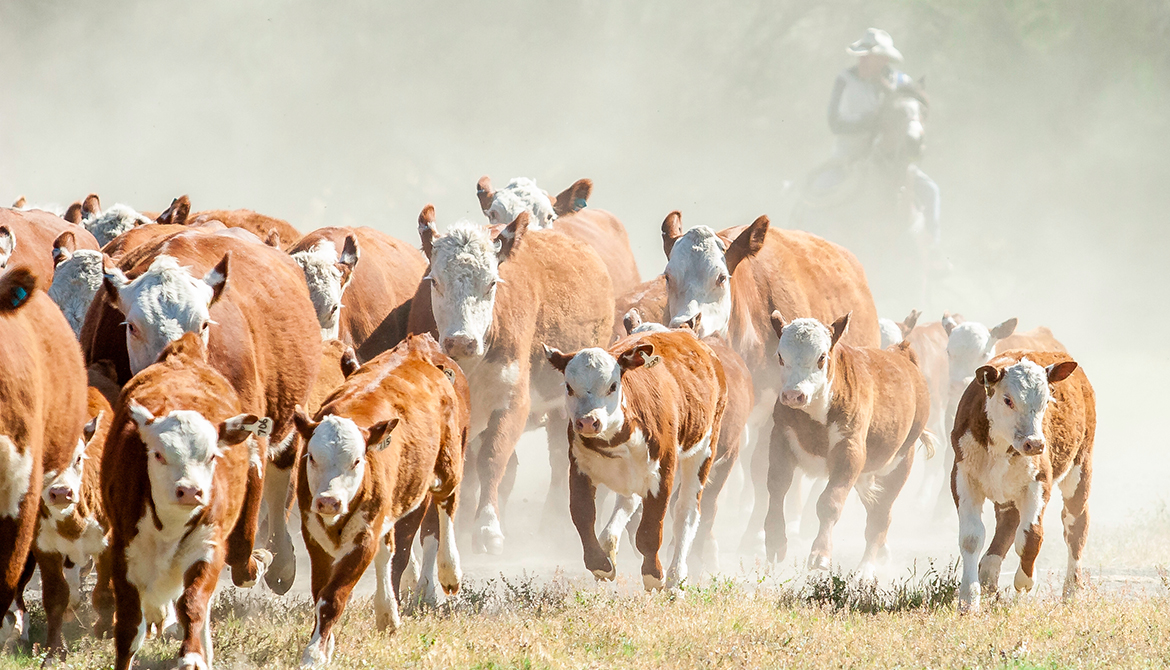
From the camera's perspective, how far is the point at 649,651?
20.7ft

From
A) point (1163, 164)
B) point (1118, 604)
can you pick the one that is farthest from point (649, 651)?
point (1163, 164)

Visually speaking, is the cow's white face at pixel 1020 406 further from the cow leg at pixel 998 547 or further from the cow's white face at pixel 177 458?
the cow's white face at pixel 177 458

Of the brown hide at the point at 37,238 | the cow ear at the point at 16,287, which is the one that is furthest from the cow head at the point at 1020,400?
the brown hide at the point at 37,238

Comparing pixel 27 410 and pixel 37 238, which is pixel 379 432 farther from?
pixel 37 238

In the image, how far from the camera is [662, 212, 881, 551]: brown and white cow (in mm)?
10320

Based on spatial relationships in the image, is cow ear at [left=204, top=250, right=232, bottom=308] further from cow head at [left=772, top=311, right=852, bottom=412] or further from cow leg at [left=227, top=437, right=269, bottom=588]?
cow head at [left=772, top=311, right=852, bottom=412]

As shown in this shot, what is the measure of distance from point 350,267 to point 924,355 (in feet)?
27.1

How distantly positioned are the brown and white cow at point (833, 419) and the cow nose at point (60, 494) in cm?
494

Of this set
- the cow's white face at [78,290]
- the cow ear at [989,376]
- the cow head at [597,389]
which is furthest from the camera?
the cow's white face at [78,290]

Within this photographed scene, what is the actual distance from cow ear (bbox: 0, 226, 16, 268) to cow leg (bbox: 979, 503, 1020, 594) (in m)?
6.39

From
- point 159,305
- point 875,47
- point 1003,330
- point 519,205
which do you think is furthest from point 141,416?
point 875,47

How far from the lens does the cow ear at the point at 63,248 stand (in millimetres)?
8508

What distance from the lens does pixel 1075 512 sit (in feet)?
28.2

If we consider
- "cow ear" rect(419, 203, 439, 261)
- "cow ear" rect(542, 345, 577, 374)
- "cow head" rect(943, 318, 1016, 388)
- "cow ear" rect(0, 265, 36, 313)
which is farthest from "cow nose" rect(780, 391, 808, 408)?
"cow head" rect(943, 318, 1016, 388)
